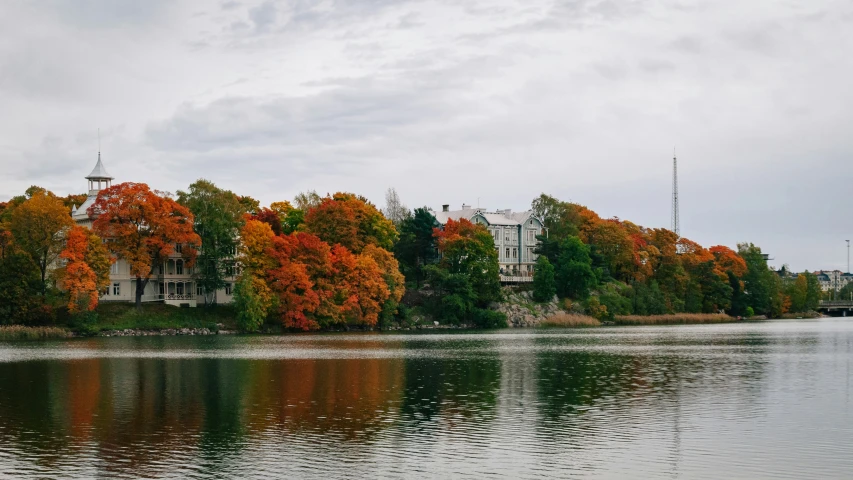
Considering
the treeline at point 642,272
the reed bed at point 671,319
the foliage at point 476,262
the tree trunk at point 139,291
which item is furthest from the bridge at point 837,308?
the tree trunk at point 139,291

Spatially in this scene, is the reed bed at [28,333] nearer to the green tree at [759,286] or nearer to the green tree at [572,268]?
the green tree at [572,268]

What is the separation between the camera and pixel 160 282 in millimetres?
96125

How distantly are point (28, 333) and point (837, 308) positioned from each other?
15059cm

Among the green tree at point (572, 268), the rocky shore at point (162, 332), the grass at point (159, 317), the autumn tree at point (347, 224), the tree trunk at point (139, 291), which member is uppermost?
the autumn tree at point (347, 224)

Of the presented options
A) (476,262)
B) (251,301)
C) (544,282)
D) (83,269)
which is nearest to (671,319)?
(544,282)

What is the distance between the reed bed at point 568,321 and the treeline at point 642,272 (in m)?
2.66

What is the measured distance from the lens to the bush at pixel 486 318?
10425 cm

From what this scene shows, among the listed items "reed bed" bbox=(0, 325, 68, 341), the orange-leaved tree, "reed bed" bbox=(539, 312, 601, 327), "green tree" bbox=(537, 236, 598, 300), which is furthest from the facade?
"reed bed" bbox=(0, 325, 68, 341)

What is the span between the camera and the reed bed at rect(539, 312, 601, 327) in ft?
356

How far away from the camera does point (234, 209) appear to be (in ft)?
301

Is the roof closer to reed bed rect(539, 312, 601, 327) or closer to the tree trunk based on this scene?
the tree trunk

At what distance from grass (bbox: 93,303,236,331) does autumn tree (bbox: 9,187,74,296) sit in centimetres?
650

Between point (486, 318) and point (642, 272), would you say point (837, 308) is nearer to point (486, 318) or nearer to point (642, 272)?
point (642, 272)

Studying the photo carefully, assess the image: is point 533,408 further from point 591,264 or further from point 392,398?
point 591,264
